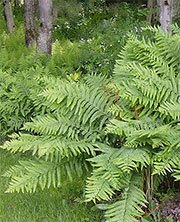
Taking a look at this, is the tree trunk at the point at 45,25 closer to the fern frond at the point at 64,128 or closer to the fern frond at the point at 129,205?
the fern frond at the point at 64,128

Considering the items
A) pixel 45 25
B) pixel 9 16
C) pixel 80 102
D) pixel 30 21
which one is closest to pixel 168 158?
pixel 80 102

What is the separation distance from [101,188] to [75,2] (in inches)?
497

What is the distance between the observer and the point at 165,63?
4621 millimetres

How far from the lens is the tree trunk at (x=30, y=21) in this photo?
11.0m

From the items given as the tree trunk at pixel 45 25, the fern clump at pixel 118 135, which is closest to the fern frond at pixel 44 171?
the fern clump at pixel 118 135

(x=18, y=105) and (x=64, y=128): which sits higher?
(x=64, y=128)

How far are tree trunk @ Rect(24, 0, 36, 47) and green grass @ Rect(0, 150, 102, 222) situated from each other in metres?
6.62

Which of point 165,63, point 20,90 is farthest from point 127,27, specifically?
point 165,63

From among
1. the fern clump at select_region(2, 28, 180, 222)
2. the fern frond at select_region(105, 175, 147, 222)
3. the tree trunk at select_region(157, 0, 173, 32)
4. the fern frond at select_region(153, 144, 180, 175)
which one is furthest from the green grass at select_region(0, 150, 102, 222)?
the tree trunk at select_region(157, 0, 173, 32)

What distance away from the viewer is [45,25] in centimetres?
904

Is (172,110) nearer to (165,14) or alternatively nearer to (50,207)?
(50,207)

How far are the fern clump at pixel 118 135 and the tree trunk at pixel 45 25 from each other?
14.1ft

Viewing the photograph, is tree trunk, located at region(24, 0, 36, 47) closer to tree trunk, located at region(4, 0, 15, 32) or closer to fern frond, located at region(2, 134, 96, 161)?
tree trunk, located at region(4, 0, 15, 32)

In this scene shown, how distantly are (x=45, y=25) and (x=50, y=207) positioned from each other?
509 cm
